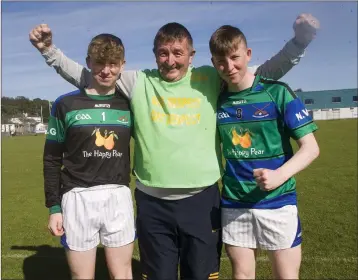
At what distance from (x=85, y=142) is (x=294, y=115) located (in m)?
1.50

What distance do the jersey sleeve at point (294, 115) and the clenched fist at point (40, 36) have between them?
1726 mm

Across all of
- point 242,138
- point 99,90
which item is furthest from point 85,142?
point 242,138

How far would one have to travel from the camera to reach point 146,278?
11.2 ft

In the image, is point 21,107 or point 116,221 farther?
point 21,107

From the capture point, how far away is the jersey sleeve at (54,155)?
3.17 m

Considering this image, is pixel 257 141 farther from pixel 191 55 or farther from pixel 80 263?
pixel 80 263

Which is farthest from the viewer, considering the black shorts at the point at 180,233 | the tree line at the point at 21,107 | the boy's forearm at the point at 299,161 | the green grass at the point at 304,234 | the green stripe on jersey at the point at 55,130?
the tree line at the point at 21,107

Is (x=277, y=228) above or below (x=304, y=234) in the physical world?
above

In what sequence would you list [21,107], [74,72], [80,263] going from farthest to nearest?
[21,107] → [74,72] → [80,263]

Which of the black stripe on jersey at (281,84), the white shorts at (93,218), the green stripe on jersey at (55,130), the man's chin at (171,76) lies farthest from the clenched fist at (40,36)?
the black stripe on jersey at (281,84)

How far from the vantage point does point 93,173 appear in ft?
10.3

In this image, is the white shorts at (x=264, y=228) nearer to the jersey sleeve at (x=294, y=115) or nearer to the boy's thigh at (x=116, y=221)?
the jersey sleeve at (x=294, y=115)

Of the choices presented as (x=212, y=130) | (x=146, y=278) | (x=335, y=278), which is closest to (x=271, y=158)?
(x=212, y=130)

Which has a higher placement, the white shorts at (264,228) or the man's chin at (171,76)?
the man's chin at (171,76)
